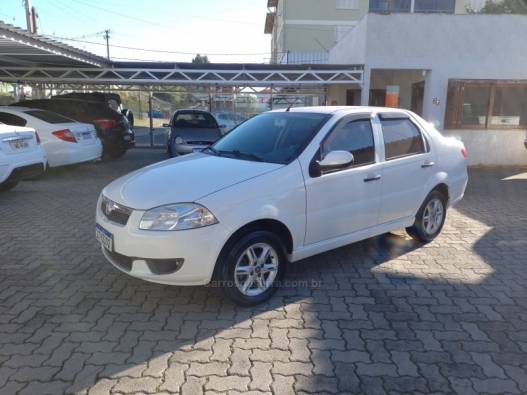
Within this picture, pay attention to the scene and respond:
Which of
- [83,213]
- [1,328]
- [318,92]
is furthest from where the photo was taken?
[318,92]

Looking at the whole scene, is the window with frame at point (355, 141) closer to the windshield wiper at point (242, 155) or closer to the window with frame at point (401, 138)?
the window with frame at point (401, 138)

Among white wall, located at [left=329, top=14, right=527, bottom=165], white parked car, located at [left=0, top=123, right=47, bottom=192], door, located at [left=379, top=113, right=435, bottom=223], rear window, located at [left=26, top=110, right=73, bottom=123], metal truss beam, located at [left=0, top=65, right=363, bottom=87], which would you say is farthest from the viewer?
metal truss beam, located at [left=0, top=65, right=363, bottom=87]

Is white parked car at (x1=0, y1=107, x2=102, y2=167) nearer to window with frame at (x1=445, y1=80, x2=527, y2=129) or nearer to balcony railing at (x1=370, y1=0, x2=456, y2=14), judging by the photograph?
window with frame at (x1=445, y1=80, x2=527, y2=129)

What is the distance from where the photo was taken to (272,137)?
14.4 feet

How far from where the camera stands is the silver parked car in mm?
10938

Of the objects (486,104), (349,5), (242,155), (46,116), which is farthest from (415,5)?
(242,155)

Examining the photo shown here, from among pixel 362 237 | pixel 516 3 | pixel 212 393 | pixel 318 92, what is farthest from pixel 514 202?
pixel 516 3

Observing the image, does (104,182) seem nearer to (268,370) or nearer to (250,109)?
(268,370)

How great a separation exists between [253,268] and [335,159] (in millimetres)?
1192

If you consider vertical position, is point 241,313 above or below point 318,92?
below

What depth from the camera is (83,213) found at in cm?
A: 679

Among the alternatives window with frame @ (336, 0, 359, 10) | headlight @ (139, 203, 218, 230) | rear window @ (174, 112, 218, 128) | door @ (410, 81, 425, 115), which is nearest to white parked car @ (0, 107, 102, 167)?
rear window @ (174, 112, 218, 128)

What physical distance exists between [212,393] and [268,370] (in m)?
0.42

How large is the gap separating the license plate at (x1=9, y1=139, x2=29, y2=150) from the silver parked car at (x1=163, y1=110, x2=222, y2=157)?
3.82 m
